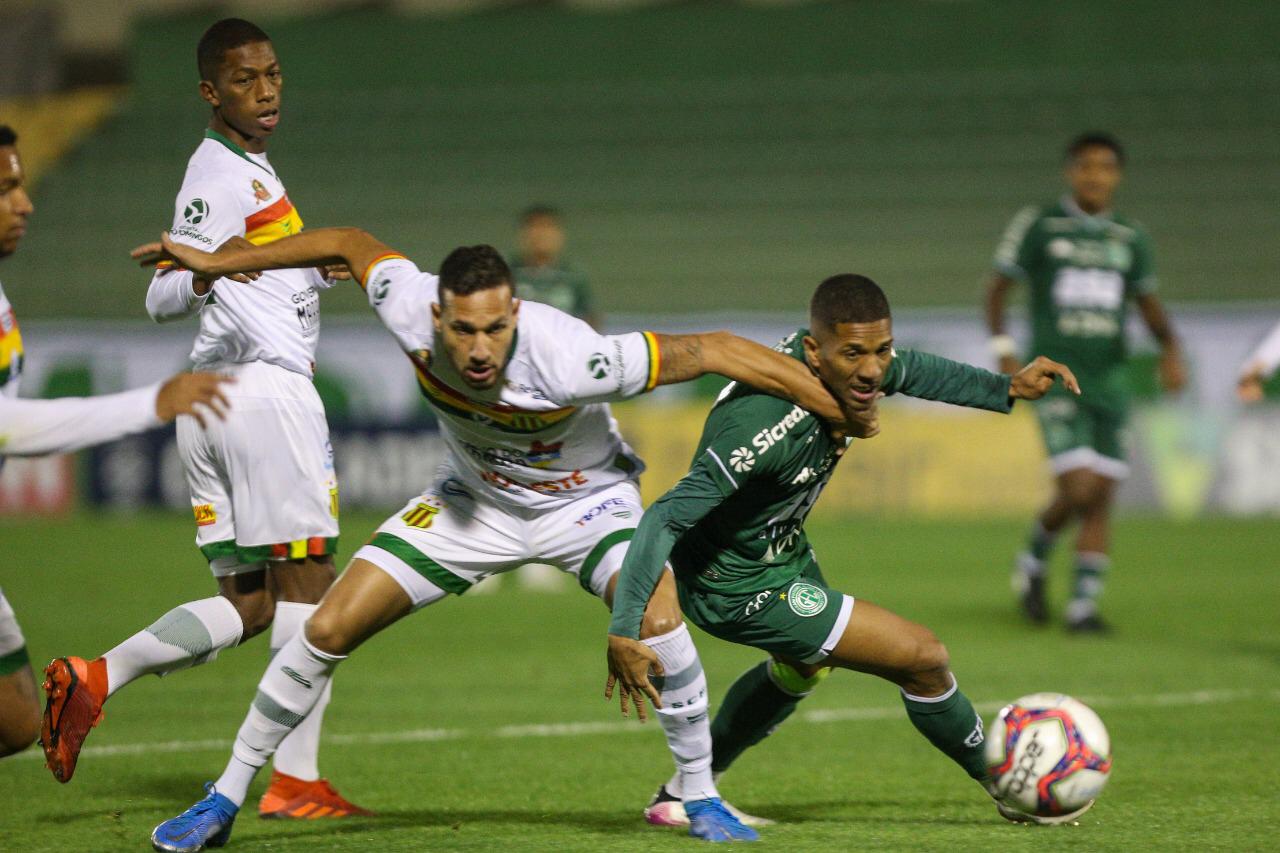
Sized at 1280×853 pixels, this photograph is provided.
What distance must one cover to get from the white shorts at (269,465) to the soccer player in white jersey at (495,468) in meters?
0.43

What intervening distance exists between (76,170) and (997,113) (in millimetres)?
11954

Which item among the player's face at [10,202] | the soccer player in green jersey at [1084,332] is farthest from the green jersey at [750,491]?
the soccer player in green jersey at [1084,332]

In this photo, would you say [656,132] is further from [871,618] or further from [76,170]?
[871,618]

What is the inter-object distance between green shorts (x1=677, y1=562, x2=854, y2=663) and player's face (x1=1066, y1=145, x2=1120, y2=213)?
17.1 ft

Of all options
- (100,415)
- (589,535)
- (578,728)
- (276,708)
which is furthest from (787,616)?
(578,728)

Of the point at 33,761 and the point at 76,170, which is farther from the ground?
the point at 76,170

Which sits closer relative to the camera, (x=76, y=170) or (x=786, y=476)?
(x=786, y=476)

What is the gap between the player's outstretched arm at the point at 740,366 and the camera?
14.8 ft

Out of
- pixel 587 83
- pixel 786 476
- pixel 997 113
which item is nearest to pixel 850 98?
pixel 997 113

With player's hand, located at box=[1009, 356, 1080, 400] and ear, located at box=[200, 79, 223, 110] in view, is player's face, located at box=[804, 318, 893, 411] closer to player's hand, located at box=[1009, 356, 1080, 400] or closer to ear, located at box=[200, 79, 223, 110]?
player's hand, located at box=[1009, 356, 1080, 400]

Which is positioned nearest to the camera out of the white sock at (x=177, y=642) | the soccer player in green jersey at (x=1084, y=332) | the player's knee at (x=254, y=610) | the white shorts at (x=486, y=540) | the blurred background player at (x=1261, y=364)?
the white shorts at (x=486, y=540)

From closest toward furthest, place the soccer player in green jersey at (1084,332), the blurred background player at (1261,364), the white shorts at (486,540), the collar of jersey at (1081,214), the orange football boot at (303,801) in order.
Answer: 1. the white shorts at (486,540)
2. the orange football boot at (303,801)
3. the blurred background player at (1261,364)
4. the soccer player in green jersey at (1084,332)
5. the collar of jersey at (1081,214)

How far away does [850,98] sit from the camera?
20.8 meters

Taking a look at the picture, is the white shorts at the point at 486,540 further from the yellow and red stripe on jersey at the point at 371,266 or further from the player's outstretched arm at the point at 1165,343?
the player's outstretched arm at the point at 1165,343
